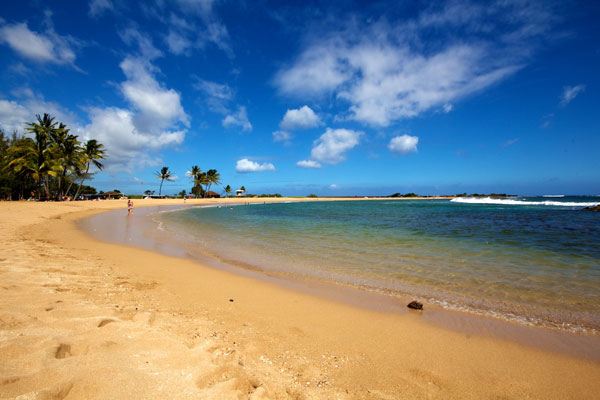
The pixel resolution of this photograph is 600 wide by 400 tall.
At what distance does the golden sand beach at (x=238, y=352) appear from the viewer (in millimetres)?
2746

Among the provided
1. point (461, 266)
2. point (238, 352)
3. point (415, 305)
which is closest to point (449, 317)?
point (415, 305)

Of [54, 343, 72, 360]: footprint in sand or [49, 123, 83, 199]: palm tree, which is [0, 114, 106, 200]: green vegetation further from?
[54, 343, 72, 360]: footprint in sand

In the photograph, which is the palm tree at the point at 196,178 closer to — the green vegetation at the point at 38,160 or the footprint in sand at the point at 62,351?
the green vegetation at the point at 38,160

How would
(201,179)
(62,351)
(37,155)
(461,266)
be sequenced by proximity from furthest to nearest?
1. (201,179)
2. (37,155)
3. (461,266)
4. (62,351)

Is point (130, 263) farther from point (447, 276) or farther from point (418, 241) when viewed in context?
point (418, 241)

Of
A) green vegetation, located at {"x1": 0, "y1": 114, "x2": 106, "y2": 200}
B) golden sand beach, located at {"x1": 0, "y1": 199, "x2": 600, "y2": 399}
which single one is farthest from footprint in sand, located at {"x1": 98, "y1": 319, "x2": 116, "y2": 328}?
green vegetation, located at {"x1": 0, "y1": 114, "x2": 106, "y2": 200}

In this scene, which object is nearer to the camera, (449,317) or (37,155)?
(449,317)

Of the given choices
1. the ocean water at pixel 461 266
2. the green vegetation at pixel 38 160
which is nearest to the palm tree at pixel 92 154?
the green vegetation at pixel 38 160

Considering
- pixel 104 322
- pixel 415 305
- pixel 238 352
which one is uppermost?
pixel 104 322

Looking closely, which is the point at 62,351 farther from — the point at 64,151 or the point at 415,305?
the point at 64,151

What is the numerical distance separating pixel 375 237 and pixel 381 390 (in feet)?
41.2

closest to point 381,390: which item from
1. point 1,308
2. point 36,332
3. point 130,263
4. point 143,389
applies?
point 143,389

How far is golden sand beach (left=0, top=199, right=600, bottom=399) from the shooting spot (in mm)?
2746

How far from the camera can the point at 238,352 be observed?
142 inches
